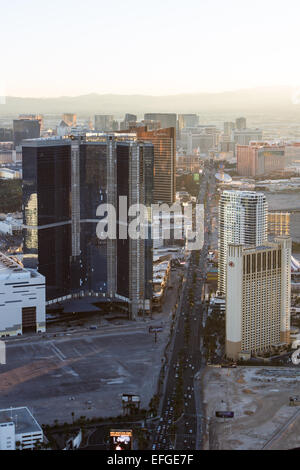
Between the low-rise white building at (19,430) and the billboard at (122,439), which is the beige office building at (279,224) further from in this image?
the billboard at (122,439)

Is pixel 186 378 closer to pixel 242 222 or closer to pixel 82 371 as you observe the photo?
pixel 82 371

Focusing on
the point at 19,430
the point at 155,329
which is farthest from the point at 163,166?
the point at 19,430

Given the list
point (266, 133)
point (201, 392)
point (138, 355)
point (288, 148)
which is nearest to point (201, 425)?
point (201, 392)

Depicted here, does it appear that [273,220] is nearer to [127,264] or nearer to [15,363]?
[127,264]

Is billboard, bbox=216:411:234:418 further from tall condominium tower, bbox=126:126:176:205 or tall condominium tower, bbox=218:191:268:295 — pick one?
tall condominium tower, bbox=126:126:176:205

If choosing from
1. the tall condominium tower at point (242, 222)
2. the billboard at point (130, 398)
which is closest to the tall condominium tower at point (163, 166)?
the tall condominium tower at point (242, 222)
